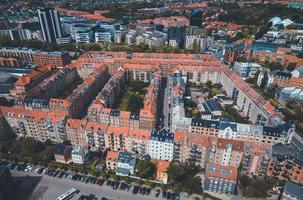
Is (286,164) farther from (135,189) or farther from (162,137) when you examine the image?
(135,189)

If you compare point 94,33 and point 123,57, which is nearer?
point 123,57

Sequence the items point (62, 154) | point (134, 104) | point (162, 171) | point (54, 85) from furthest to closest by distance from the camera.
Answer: point (54, 85), point (134, 104), point (62, 154), point (162, 171)

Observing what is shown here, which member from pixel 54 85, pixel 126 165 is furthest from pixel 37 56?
pixel 126 165

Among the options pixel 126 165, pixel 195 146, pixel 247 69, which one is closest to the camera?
pixel 126 165

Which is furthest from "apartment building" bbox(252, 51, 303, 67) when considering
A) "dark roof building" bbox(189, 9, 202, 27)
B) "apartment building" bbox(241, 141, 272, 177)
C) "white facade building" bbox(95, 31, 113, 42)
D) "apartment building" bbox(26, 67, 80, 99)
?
"apartment building" bbox(26, 67, 80, 99)

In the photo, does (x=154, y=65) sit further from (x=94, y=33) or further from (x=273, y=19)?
(x=273, y=19)

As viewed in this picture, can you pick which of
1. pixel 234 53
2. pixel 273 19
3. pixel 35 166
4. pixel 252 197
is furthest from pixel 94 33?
pixel 252 197

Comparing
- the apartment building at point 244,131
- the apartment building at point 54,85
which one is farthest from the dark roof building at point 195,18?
the apartment building at point 244,131
